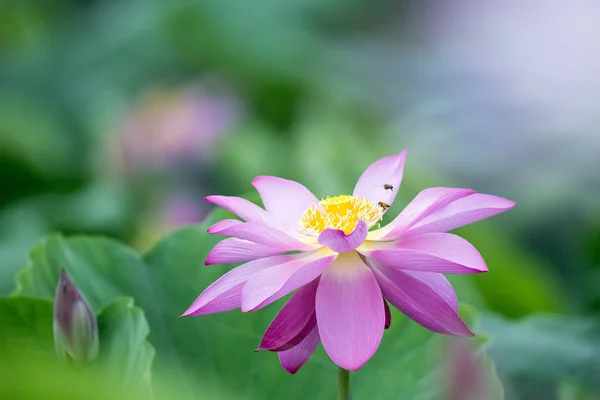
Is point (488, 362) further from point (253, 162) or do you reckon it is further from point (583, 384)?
point (253, 162)

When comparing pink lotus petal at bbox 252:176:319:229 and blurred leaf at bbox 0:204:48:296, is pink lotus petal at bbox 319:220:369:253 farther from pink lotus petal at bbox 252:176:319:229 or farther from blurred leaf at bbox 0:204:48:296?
blurred leaf at bbox 0:204:48:296

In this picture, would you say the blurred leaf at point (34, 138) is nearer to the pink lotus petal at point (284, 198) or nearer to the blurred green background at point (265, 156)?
the blurred green background at point (265, 156)

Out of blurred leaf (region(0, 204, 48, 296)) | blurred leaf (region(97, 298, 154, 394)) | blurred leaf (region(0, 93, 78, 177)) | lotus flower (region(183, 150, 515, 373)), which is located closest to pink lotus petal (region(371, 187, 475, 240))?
lotus flower (region(183, 150, 515, 373))

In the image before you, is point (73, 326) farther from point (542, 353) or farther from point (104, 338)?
point (542, 353)

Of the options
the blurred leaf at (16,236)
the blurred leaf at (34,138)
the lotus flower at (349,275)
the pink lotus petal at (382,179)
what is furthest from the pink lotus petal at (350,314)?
the blurred leaf at (34,138)

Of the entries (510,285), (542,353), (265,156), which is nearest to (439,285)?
(542,353)

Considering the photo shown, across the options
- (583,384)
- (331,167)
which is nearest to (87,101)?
(331,167)
